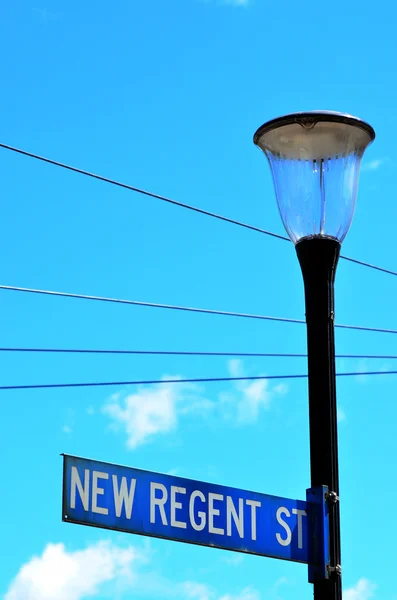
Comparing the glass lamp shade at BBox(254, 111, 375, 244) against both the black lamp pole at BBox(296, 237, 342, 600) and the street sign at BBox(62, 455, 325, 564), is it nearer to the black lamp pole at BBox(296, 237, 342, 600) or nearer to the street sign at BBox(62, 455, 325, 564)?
the black lamp pole at BBox(296, 237, 342, 600)

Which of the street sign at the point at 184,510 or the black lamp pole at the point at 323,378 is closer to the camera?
the street sign at the point at 184,510

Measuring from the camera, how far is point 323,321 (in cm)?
598

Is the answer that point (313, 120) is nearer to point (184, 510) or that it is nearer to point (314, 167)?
point (314, 167)

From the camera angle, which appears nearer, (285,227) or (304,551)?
(304,551)

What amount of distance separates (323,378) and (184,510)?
3.12 ft

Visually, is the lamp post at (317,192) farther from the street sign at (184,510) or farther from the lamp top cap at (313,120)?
the street sign at (184,510)

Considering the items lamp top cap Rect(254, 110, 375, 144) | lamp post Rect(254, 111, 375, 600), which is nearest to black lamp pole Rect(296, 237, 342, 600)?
lamp post Rect(254, 111, 375, 600)

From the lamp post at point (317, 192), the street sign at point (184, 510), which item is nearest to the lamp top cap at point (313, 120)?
the lamp post at point (317, 192)

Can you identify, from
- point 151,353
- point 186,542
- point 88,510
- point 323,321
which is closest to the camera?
point 88,510

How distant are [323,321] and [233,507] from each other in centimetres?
102

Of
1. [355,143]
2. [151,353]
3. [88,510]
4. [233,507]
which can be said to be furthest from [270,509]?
[151,353]

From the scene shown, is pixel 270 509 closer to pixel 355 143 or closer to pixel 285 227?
pixel 285 227

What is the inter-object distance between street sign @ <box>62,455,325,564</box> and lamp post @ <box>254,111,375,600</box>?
616mm

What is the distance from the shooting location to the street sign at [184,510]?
16.8ft
